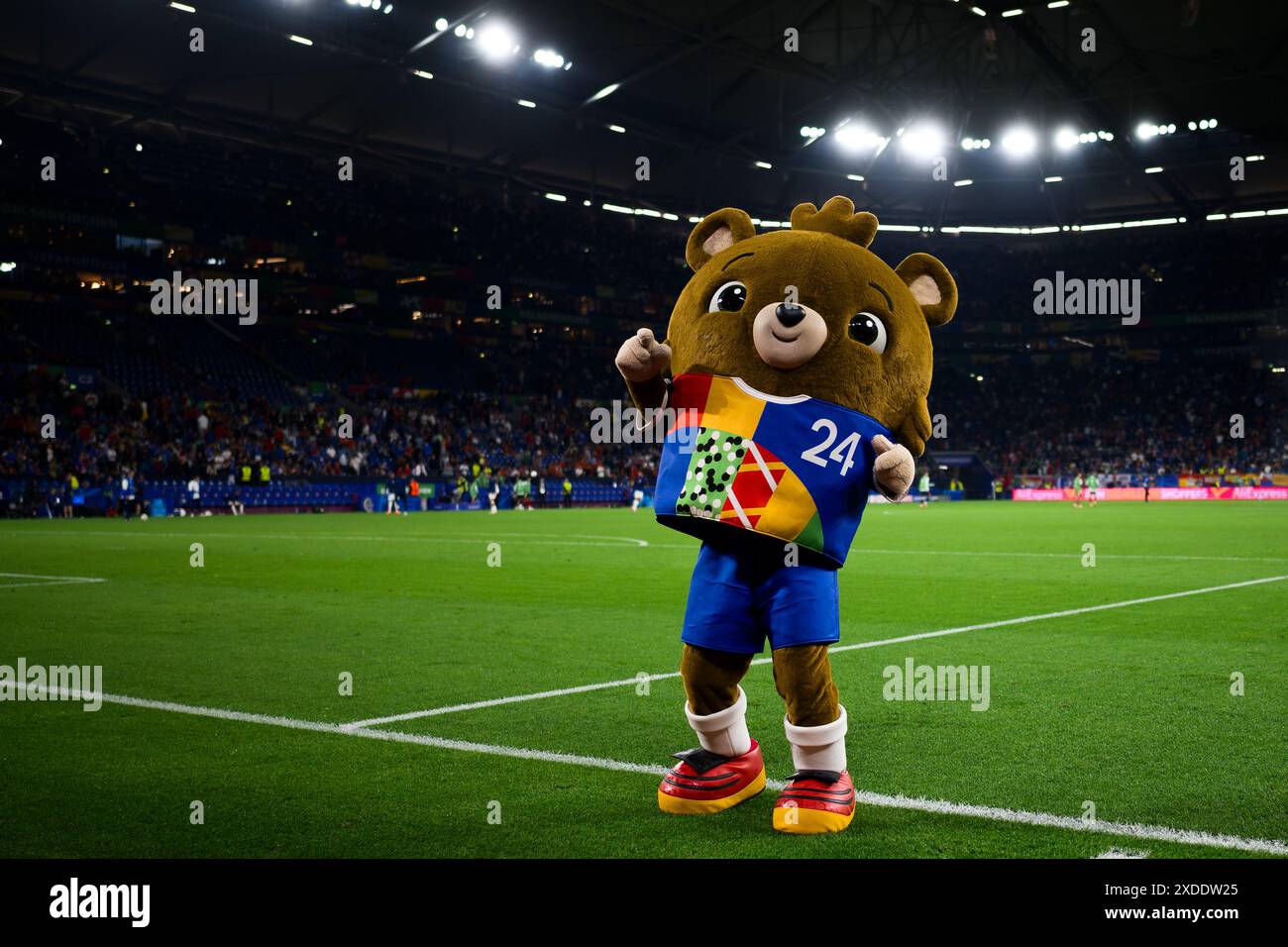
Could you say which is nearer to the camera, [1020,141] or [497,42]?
[497,42]

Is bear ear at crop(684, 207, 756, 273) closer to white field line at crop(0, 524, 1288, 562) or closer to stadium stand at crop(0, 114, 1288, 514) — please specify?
white field line at crop(0, 524, 1288, 562)

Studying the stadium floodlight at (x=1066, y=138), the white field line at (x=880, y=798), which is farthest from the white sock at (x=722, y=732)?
the stadium floodlight at (x=1066, y=138)

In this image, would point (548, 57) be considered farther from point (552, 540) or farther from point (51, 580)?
point (51, 580)

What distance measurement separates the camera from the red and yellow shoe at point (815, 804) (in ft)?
14.0

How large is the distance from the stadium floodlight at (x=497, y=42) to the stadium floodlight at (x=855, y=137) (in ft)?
47.8

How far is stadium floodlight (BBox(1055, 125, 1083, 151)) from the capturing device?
47.7m

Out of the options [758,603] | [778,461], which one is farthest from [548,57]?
[758,603]

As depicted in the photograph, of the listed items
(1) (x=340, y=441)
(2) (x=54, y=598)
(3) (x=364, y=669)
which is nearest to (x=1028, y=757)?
(3) (x=364, y=669)

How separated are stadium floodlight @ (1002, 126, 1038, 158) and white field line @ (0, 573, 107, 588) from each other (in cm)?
3881

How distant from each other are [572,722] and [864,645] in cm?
346

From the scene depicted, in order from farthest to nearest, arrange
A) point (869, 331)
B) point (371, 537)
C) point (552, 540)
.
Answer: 1. point (371, 537)
2. point (552, 540)
3. point (869, 331)

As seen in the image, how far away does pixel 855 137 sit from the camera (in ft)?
145

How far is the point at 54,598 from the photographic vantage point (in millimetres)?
12102

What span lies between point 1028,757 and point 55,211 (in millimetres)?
44040
